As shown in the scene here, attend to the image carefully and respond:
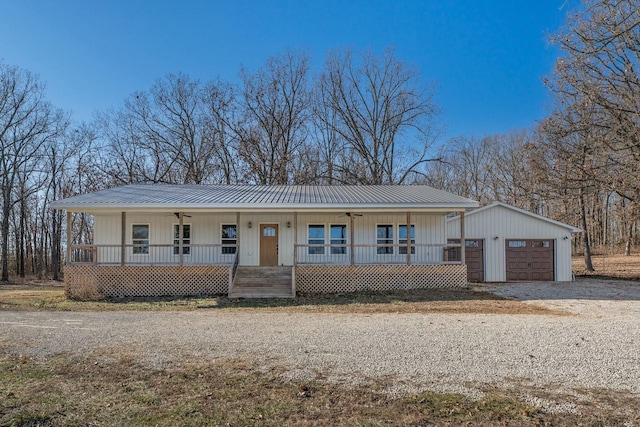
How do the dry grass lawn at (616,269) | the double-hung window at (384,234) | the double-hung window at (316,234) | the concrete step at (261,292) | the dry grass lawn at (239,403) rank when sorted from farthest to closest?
the dry grass lawn at (616,269)
the double-hung window at (384,234)
the double-hung window at (316,234)
the concrete step at (261,292)
the dry grass lawn at (239,403)

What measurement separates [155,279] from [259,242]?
13.2 feet

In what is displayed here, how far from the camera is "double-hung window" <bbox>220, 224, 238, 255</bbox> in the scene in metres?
16.4

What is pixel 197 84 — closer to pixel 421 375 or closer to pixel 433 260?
pixel 433 260

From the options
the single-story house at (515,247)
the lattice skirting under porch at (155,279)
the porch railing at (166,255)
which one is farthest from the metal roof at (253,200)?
the single-story house at (515,247)

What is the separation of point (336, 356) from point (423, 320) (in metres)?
3.81

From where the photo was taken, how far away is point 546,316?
9641 millimetres

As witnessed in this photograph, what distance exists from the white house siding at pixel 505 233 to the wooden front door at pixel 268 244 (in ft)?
28.3

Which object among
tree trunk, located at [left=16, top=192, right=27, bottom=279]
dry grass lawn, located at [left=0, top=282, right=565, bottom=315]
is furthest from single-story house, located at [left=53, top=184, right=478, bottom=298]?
tree trunk, located at [left=16, top=192, right=27, bottom=279]

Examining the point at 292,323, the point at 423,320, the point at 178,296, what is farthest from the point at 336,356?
the point at 178,296

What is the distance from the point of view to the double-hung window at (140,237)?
16188 mm

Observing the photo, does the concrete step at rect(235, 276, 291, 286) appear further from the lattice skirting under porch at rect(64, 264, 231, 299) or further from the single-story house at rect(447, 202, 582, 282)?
the single-story house at rect(447, 202, 582, 282)

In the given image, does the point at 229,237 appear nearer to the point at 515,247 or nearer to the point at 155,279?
the point at 155,279

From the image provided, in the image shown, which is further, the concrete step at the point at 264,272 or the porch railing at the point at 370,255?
the porch railing at the point at 370,255

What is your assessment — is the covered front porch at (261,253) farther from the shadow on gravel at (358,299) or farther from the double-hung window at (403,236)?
the shadow on gravel at (358,299)
